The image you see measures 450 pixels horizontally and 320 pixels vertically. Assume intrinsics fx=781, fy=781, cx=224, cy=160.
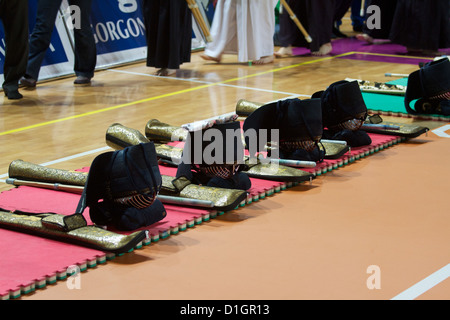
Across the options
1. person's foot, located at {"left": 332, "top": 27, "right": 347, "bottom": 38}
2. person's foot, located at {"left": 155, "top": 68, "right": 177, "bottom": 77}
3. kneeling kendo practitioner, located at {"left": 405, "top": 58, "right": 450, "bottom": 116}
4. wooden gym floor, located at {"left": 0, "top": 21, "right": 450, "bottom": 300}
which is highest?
kneeling kendo practitioner, located at {"left": 405, "top": 58, "right": 450, "bottom": 116}

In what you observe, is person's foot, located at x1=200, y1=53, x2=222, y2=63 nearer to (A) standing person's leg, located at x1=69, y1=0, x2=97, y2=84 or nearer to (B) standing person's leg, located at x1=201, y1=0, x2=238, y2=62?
(B) standing person's leg, located at x1=201, y1=0, x2=238, y2=62

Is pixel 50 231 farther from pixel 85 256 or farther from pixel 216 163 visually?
pixel 216 163

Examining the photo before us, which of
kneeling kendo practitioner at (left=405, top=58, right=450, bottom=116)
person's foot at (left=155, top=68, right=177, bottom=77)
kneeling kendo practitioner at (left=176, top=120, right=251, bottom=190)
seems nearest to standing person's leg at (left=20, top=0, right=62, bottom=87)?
person's foot at (left=155, top=68, right=177, bottom=77)

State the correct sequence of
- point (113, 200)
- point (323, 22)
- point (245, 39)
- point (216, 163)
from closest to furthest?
point (113, 200) < point (216, 163) < point (245, 39) < point (323, 22)

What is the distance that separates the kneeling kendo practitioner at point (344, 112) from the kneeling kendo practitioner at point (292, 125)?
0.37 m

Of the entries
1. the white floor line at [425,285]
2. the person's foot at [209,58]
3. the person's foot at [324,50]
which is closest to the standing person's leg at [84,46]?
the person's foot at [209,58]

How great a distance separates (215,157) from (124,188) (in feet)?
1.89

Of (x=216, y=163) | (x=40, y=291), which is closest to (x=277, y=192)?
(x=216, y=163)

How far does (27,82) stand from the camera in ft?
22.6

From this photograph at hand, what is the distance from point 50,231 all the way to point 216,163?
0.89m

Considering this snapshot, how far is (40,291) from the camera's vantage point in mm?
2768

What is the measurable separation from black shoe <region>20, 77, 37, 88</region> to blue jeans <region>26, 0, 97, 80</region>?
38mm

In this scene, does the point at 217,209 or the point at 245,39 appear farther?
the point at 245,39

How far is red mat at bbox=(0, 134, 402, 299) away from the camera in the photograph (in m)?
2.82
